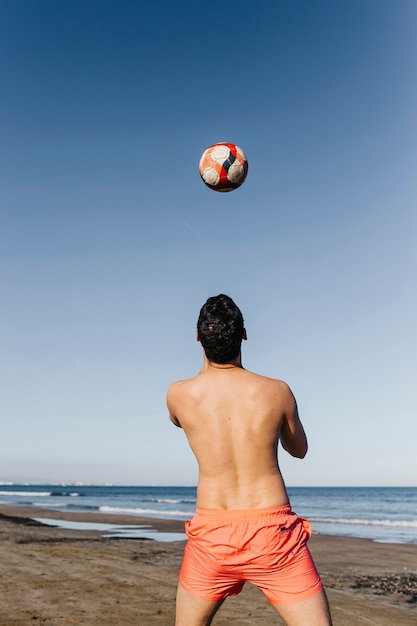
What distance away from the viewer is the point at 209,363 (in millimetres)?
3799

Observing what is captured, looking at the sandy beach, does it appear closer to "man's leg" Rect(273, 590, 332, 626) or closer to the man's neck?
"man's leg" Rect(273, 590, 332, 626)

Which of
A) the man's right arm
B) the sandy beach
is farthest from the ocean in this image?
the man's right arm

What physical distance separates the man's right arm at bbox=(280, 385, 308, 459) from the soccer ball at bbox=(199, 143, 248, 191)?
3.68 m

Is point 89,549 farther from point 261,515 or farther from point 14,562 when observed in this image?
point 261,515

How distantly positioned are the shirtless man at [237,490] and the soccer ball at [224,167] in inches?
132

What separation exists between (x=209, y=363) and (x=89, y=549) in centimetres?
1230

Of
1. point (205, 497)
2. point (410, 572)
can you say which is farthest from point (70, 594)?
point (410, 572)

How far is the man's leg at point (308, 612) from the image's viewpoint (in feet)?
10.8

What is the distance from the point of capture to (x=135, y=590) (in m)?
9.27

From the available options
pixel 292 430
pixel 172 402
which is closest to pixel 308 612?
pixel 292 430

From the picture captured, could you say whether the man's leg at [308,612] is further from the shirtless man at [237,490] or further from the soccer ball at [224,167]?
the soccer ball at [224,167]

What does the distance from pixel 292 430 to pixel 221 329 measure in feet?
2.30

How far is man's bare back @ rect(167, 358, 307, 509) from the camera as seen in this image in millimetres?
3533

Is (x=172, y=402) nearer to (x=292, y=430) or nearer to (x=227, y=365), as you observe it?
(x=227, y=365)
